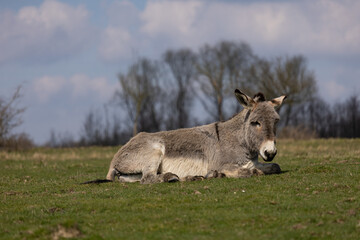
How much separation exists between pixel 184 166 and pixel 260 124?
2.41 metres

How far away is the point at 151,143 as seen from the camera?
1348 centimetres

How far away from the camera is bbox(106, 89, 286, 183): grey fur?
1302 cm

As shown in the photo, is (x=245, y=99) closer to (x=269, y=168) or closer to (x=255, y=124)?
(x=255, y=124)

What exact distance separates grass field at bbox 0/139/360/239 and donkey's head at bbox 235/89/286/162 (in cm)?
82

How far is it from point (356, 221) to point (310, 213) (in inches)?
34.7

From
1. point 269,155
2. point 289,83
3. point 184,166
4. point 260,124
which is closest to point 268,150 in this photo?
point 269,155

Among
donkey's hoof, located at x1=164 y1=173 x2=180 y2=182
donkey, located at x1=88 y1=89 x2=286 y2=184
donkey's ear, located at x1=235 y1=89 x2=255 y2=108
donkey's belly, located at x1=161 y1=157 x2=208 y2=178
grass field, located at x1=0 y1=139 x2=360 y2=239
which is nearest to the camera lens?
grass field, located at x1=0 y1=139 x2=360 y2=239

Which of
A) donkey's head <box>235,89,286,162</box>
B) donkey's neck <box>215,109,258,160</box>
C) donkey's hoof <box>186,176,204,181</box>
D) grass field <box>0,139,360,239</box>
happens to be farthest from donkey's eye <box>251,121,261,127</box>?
donkey's hoof <box>186,176,204,181</box>

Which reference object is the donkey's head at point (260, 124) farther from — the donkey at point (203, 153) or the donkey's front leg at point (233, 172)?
the donkey's front leg at point (233, 172)

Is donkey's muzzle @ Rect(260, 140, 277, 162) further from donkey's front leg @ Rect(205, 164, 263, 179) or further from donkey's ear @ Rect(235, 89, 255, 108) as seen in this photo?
donkey's ear @ Rect(235, 89, 255, 108)

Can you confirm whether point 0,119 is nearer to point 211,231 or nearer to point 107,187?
point 107,187

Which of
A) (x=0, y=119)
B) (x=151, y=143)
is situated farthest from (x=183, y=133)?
(x=0, y=119)

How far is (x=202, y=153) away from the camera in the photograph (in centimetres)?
1349

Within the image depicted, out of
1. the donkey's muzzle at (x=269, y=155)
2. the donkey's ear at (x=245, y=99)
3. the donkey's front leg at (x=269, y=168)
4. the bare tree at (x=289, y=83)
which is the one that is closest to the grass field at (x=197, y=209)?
the donkey's front leg at (x=269, y=168)
